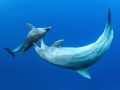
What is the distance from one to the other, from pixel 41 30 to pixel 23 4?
3615 millimetres

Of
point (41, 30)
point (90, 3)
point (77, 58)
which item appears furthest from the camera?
point (90, 3)

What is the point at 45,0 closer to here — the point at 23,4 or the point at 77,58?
the point at 23,4

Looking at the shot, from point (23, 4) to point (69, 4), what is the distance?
1.65m

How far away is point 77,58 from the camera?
3676 mm

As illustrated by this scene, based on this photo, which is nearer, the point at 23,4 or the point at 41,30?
the point at 41,30

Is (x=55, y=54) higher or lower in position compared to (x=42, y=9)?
lower

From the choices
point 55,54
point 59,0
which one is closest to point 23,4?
point 59,0

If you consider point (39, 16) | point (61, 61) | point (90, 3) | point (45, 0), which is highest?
point (90, 3)

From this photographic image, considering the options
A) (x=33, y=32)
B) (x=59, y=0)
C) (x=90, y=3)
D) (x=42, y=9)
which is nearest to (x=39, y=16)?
(x=42, y=9)

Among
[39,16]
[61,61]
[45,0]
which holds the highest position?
[45,0]

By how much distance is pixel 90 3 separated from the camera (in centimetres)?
768

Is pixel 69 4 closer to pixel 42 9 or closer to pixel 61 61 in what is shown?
pixel 42 9

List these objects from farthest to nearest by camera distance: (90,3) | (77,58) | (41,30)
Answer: (90,3)
(41,30)
(77,58)

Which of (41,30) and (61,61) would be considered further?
(41,30)
